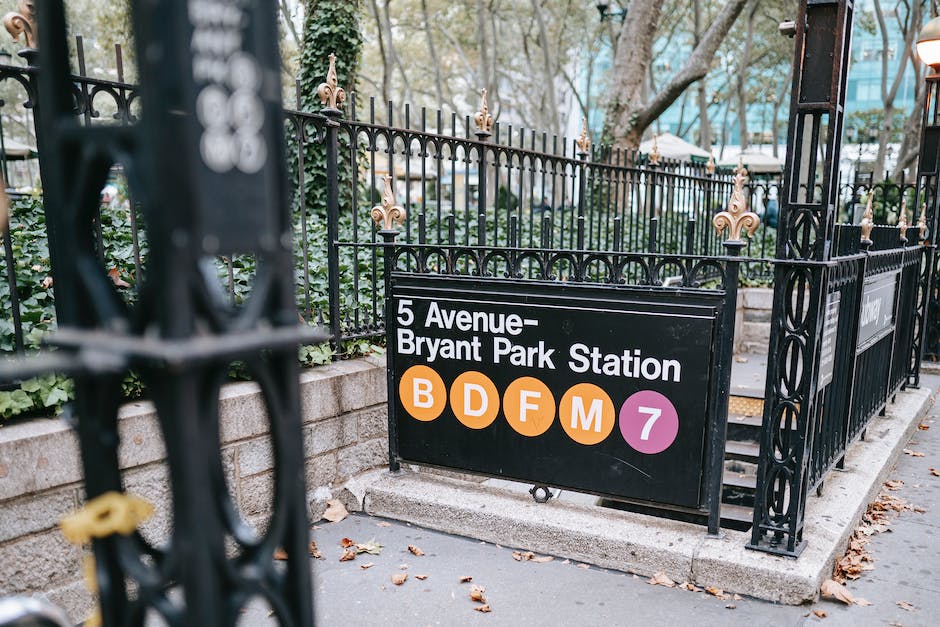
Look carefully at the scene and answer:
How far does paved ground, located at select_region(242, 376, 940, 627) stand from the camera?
3330 mm

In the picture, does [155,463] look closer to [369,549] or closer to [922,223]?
[369,549]

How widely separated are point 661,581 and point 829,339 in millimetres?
1572

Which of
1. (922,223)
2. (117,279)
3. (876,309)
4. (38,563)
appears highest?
(922,223)

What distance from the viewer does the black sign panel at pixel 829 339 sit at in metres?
3.73

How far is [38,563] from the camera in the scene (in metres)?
3.12

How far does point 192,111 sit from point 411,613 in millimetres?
2789

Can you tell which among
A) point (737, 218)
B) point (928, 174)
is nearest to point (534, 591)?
point (737, 218)

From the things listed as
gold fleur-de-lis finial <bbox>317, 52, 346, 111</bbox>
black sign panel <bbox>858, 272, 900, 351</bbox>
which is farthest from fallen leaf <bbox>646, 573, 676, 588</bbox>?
gold fleur-de-lis finial <bbox>317, 52, 346, 111</bbox>

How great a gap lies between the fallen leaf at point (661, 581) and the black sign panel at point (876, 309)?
2.13m

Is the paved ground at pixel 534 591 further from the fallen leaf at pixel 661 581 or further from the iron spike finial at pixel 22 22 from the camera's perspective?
the iron spike finial at pixel 22 22

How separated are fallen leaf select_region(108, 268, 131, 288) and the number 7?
296cm

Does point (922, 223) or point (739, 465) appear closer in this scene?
point (739, 465)

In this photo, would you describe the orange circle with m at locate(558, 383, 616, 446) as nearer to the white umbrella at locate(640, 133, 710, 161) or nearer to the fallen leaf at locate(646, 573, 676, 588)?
the fallen leaf at locate(646, 573, 676, 588)

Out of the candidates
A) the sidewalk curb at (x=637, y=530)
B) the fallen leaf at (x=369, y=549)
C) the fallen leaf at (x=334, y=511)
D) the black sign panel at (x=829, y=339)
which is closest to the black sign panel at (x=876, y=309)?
the black sign panel at (x=829, y=339)
